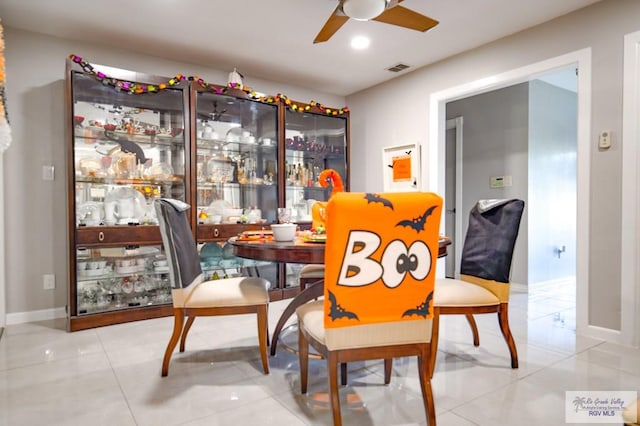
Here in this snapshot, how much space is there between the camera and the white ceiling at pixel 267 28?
268 centimetres

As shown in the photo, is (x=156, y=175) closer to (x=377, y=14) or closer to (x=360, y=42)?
(x=360, y=42)

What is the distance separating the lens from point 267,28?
3.04 meters

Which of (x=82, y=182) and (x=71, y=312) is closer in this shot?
(x=71, y=312)

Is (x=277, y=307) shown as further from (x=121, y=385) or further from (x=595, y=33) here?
(x=595, y=33)

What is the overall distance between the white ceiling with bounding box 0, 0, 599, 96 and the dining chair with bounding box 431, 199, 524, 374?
1592 mm

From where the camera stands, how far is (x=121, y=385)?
76.9 inches

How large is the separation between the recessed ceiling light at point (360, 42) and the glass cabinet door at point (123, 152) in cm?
166

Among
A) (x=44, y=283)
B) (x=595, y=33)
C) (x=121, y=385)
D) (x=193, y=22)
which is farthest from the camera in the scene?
(x=44, y=283)

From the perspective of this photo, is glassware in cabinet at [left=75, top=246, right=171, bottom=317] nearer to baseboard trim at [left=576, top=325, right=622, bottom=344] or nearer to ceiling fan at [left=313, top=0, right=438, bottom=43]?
ceiling fan at [left=313, top=0, right=438, bottom=43]

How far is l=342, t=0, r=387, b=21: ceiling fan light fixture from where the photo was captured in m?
2.07

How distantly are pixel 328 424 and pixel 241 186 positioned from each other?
2.80 meters

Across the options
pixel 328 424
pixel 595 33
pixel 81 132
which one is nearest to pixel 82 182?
pixel 81 132

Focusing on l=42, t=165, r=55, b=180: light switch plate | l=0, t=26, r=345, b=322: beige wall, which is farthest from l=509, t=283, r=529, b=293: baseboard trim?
l=42, t=165, r=55, b=180: light switch plate

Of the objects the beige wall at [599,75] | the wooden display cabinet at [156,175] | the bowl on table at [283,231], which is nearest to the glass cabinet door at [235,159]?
the wooden display cabinet at [156,175]
